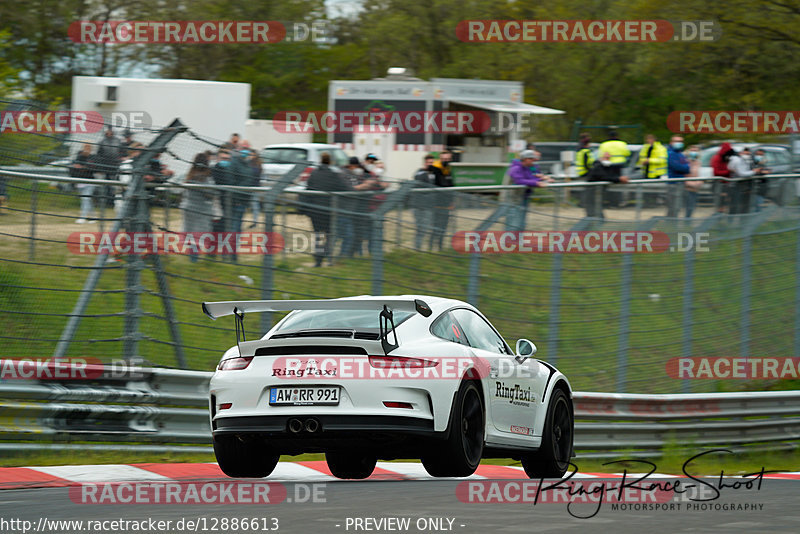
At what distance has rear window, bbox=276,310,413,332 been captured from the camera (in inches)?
346

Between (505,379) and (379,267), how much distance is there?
13.6 feet

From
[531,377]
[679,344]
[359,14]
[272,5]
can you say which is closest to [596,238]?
[679,344]

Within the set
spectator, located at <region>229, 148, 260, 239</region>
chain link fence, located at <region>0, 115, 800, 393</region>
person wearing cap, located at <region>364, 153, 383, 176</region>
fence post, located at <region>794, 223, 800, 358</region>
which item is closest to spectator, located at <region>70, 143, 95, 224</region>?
chain link fence, located at <region>0, 115, 800, 393</region>

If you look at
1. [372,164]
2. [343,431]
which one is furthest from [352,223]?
[372,164]

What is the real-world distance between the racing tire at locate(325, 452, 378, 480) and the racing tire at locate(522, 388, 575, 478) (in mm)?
1261

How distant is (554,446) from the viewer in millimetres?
10055

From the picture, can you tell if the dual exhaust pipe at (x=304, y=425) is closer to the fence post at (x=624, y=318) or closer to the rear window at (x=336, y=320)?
the rear window at (x=336, y=320)

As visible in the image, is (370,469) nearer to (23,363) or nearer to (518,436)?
(518,436)

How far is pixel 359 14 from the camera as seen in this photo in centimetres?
5966

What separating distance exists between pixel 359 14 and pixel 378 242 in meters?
47.9

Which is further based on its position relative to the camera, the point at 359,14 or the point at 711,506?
the point at 359,14

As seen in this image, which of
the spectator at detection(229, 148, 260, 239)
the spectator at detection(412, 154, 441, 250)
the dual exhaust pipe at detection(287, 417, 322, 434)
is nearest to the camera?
the dual exhaust pipe at detection(287, 417, 322, 434)

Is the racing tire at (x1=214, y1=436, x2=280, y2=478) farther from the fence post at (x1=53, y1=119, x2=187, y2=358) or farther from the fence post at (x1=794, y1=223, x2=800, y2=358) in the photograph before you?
the fence post at (x1=794, y1=223, x2=800, y2=358)

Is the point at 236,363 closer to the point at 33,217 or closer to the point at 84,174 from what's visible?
the point at 33,217
